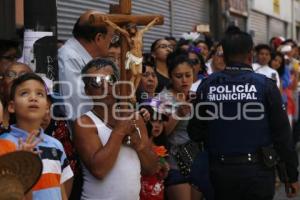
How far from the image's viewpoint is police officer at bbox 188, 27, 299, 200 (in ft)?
14.4

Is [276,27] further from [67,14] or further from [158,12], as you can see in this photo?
[67,14]

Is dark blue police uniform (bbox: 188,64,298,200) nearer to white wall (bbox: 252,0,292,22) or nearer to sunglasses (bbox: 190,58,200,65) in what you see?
sunglasses (bbox: 190,58,200,65)

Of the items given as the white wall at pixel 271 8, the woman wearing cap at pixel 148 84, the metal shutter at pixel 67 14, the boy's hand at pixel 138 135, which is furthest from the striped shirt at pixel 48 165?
the white wall at pixel 271 8

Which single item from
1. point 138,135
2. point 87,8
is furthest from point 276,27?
point 138,135

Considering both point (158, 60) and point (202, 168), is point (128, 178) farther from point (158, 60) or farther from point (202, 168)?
point (158, 60)

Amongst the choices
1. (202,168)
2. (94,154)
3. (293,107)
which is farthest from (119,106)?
(293,107)

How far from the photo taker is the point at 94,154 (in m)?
3.72

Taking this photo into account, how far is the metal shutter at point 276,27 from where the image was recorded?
21.8 meters

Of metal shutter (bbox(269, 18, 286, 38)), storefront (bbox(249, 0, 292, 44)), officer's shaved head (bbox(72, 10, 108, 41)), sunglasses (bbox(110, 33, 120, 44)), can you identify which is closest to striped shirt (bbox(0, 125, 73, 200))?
officer's shaved head (bbox(72, 10, 108, 41))

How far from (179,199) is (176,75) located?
1.10 meters

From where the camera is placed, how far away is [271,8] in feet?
70.6

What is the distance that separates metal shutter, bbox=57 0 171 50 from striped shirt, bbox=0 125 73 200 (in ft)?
17.5

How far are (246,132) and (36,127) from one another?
1.67 meters

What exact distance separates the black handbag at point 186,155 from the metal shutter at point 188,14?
315 inches
